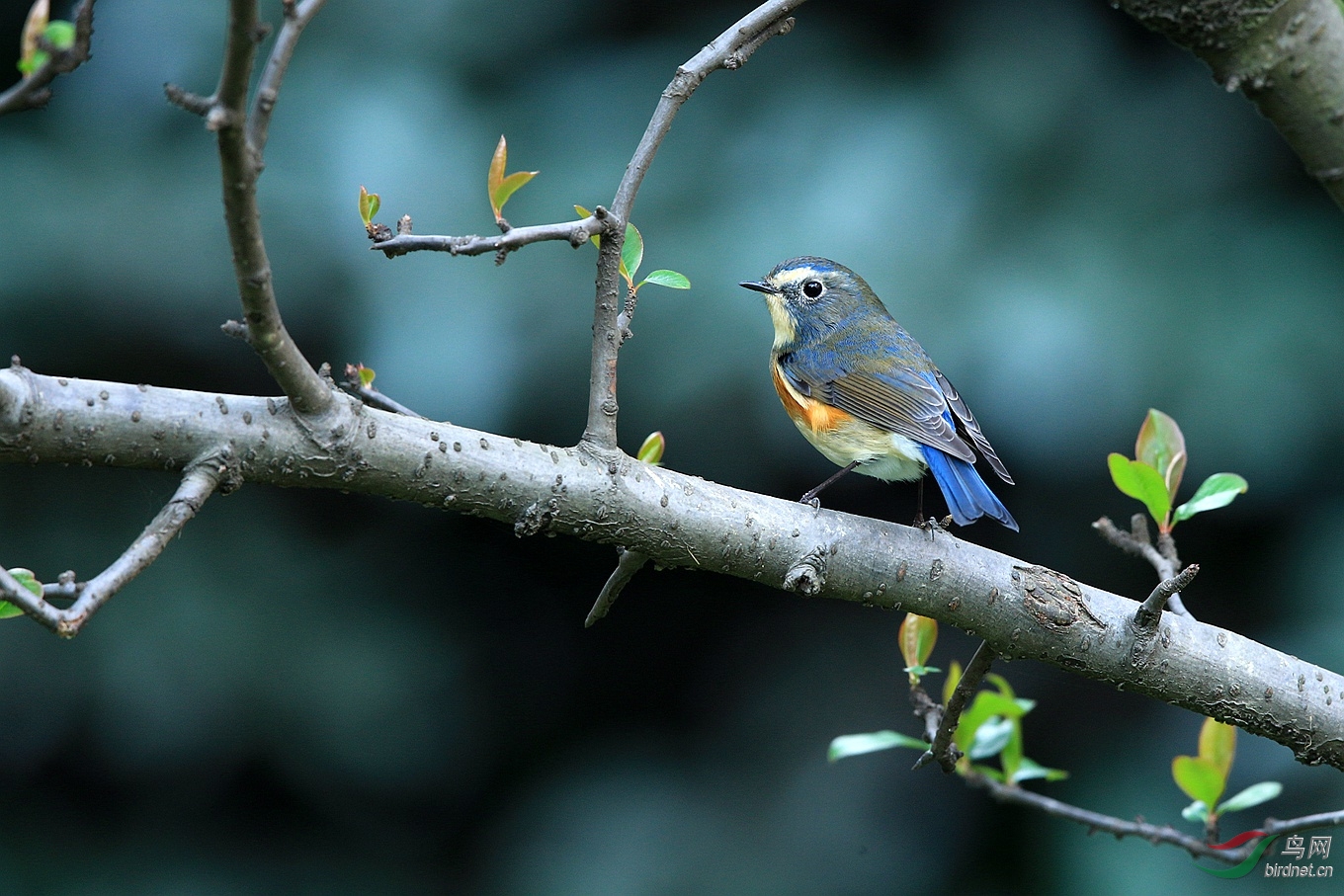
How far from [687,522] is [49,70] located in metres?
1.07

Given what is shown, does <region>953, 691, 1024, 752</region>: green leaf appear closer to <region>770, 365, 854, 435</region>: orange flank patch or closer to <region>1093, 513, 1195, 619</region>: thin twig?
<region>1093, 513, 1195, 619</region>: thin twig

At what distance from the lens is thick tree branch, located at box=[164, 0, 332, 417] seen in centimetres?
104

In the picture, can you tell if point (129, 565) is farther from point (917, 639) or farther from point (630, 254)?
point (917, 639)

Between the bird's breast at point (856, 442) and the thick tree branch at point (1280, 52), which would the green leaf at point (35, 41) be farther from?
the bird's breast at point (856, 442)

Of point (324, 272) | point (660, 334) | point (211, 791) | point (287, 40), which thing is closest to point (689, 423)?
point (660, 334)

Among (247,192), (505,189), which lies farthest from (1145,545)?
(247,192)

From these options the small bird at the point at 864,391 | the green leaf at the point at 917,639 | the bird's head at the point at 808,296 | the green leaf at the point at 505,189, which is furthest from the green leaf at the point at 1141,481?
the bird's head at the point at 808,296

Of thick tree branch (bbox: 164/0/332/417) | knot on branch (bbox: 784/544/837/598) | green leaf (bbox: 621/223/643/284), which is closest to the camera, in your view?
thick tree branch (bbox: 164/0/332/417)

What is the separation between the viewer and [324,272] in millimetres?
3738

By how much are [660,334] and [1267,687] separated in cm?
224

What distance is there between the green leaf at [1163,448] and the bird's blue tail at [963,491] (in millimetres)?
302

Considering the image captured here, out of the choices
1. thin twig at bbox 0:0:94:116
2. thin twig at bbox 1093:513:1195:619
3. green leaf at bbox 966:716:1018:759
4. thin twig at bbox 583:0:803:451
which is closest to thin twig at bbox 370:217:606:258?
thin twig at bbox 583:0:803:451

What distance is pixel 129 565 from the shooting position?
1.28 metres

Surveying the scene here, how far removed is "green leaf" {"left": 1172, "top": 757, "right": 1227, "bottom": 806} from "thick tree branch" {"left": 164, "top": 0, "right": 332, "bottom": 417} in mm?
1940
